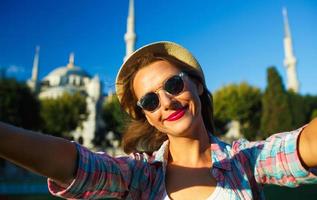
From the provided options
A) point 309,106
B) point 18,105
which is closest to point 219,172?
point 18,105

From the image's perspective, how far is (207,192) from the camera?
1509 millimetres

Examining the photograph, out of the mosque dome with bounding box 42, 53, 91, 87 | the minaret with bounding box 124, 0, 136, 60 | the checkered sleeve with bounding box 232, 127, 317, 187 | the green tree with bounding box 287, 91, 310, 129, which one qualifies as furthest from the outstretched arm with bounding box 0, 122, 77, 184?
the mosque dome with bounding box 42, 53, 91, 87

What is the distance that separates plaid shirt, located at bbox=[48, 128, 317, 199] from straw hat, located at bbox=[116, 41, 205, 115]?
39 centimetres

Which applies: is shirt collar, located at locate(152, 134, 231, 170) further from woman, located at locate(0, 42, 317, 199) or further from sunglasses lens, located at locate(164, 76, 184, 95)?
sunglasses lens, located at locate(164, 76, 184, 95)

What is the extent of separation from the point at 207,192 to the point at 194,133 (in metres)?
0.31

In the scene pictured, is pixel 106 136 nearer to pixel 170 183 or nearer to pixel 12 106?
pixel 12 106

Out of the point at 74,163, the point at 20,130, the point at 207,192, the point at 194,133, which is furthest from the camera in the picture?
the point at 194,133

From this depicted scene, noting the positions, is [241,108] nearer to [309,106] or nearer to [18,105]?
[309,106]

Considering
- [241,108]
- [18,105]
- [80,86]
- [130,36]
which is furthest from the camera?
[80,86]

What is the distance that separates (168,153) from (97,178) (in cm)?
49

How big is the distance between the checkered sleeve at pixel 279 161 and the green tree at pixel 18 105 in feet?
90.7

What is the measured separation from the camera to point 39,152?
Answer: 1131mm

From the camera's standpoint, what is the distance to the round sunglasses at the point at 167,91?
1.68m

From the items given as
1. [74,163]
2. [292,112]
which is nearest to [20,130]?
[74,163]
